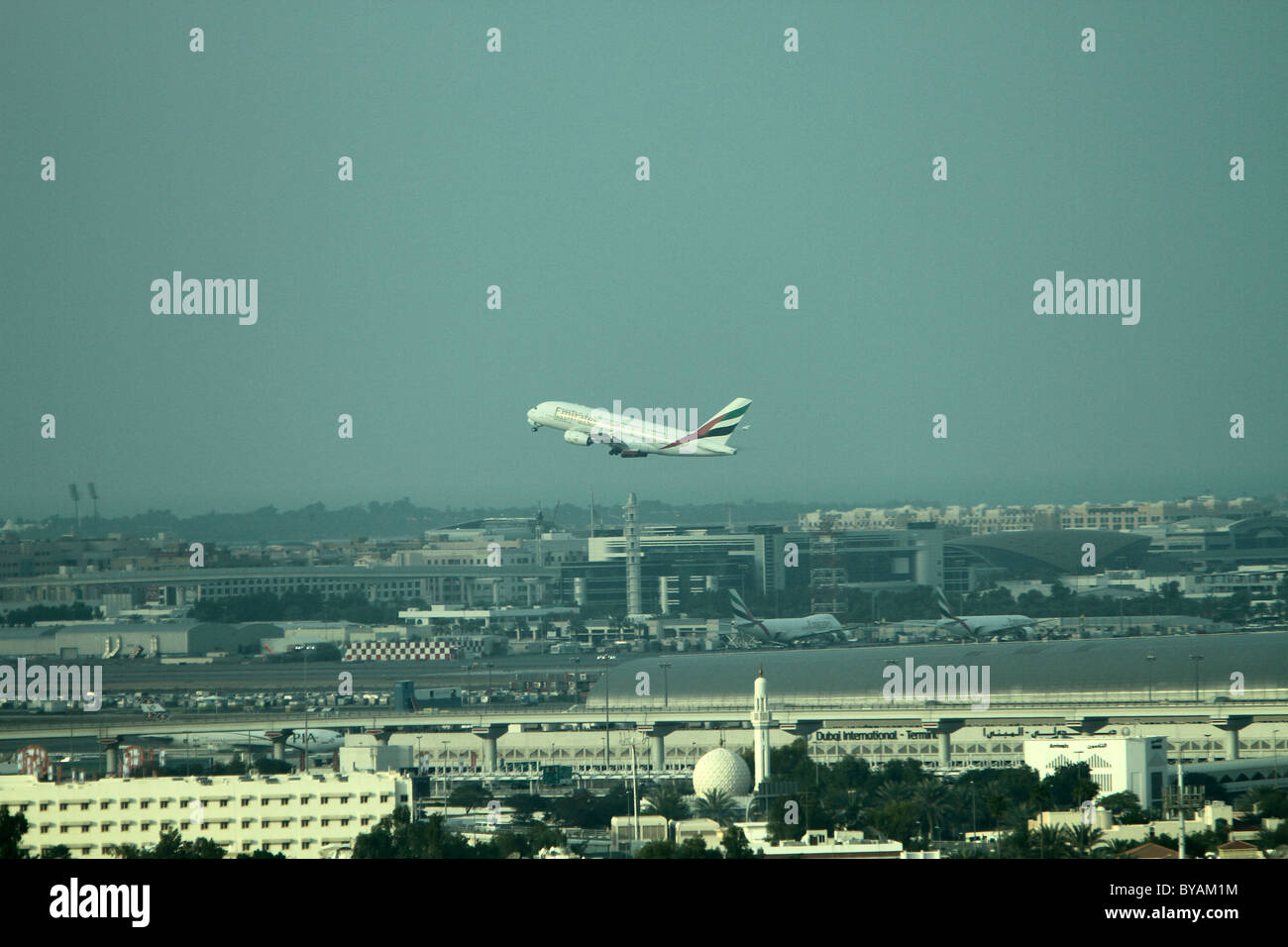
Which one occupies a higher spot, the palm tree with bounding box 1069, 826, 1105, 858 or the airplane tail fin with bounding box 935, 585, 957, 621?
the airplane tail fin with bounding box 935, 585, 957, 621

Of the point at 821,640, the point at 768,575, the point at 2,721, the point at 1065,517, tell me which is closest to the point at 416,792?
the point at 2,721

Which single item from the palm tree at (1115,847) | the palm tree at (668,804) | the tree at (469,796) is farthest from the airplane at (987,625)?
the palm tree at (1115,847)

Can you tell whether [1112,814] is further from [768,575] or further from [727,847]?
[768,575]

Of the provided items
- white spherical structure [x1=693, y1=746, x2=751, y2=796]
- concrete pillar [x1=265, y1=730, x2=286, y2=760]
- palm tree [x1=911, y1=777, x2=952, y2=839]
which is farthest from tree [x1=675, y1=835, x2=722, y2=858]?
concrete pillar [x1=265, y1=730, x2=286, y2=760]

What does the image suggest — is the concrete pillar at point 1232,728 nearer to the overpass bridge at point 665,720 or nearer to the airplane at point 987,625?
the overpass bridge at point 665,720

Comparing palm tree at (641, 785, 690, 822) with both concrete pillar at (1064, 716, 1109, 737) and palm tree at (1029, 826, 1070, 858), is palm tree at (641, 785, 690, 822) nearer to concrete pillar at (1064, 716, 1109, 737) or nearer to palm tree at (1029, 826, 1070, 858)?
palm tree at (1029, 826, 1070, 858)

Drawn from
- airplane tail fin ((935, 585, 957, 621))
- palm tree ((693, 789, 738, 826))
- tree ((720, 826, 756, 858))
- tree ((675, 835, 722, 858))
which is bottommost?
palm tree ((693, 789, 738, 826))

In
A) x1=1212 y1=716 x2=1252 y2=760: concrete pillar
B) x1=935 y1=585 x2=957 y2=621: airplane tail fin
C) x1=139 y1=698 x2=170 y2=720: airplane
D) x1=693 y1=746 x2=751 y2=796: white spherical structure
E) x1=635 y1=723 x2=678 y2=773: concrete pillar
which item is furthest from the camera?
x1=935 y1=585 x2=957 y2=621: airplane tail fin
